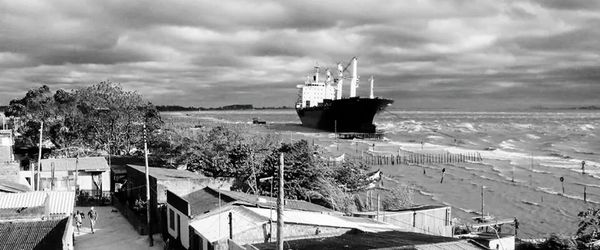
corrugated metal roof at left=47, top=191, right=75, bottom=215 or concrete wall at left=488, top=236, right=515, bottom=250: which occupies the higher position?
corrugated metal roof at left=47, top=191, right=75, bottom=215

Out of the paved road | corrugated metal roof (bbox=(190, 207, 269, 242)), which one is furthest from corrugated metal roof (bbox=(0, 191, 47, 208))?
corrugated metal roof (bbox=(190, 207, 269, 242))

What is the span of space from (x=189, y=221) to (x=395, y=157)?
4555cm

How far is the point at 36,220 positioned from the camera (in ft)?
62.1

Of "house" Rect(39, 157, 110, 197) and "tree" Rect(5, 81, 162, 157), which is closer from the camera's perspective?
"house" Rect(39, 157, 110, 197)

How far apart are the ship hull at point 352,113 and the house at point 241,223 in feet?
252

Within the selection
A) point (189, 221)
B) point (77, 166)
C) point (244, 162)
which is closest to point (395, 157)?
point (244, 162)

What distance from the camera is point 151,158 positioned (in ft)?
126

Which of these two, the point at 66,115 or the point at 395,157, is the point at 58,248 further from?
the point at 395,157

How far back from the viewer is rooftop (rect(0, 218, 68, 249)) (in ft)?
56.3

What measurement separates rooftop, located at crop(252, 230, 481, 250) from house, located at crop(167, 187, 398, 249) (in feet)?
1.51

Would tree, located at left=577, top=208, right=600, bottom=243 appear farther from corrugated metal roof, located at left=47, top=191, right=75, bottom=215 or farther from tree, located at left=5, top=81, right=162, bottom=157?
tree, located at left=5, top=81, right=162, bottom=157

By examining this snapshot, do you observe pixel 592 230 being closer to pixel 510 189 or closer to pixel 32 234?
pixel 510 189

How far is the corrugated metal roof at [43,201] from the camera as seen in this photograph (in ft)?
68.4

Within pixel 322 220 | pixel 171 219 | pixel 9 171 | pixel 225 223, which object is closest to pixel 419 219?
pixel 322 220
